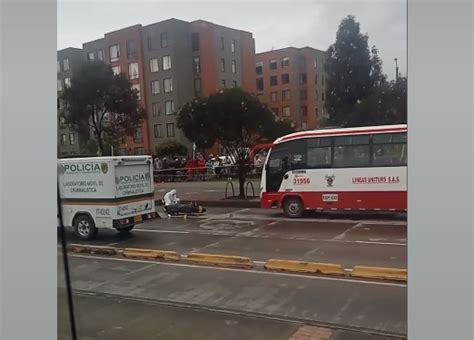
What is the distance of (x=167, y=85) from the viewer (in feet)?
9.11

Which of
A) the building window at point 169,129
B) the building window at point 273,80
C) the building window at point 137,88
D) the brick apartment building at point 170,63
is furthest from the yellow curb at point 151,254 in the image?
the building window at point 137,88

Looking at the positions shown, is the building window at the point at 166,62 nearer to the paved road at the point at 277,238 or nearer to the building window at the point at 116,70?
the building window at the point at 116,70

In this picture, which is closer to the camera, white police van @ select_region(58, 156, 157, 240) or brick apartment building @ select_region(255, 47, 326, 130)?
brick apartment building @ select_region(255, 47, 326, 130)

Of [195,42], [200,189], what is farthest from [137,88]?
[200,189]

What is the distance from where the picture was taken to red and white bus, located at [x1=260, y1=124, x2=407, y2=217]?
7.17m

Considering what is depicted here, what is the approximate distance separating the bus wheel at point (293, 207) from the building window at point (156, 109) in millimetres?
5849

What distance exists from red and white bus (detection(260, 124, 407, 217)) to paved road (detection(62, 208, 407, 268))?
32cm

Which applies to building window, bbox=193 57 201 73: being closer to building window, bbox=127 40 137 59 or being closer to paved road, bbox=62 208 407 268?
building window, bbox=127 40 137 59

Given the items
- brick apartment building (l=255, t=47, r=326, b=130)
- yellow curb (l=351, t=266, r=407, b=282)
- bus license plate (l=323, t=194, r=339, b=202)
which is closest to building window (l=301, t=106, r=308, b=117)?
brick apartment building (l=255, t=47, r=326, b=130)

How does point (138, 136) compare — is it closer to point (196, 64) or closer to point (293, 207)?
point (196, 64)

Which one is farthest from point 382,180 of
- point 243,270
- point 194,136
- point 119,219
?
point 194,136

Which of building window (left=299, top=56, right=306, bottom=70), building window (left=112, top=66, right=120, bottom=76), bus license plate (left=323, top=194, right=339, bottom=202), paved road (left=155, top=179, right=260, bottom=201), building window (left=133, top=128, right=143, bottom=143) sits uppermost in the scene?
building window (left=299, top=56, right=306, bottom=70)
